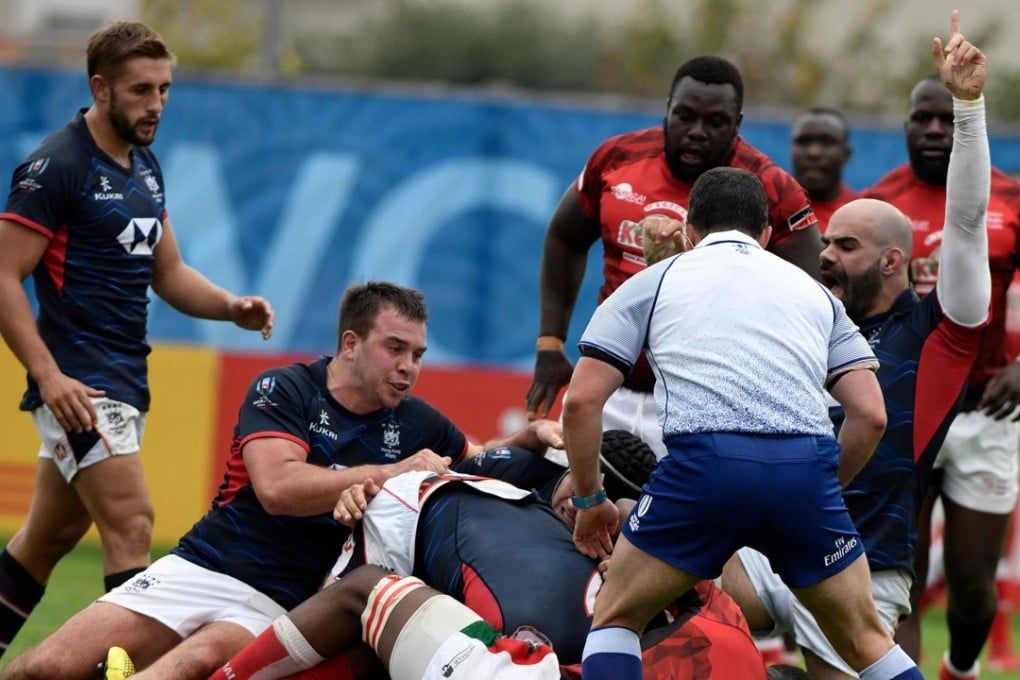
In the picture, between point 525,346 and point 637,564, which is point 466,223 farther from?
point 637,564

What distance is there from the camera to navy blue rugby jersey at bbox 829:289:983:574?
17.5ft

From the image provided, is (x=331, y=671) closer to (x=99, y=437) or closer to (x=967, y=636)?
(x=99, y=437)

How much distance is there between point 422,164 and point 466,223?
1.91ft

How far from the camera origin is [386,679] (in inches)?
188

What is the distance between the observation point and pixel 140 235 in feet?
19.7

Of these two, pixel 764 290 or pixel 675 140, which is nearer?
pixel 764 290

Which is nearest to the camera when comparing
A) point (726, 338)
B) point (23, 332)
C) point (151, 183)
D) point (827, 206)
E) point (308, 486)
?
point (726, 338)

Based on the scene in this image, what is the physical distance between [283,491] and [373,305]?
30.0 inches

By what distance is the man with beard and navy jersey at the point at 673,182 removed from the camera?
231 inches

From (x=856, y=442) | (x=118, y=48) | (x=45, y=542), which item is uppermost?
(x=118, y=48)

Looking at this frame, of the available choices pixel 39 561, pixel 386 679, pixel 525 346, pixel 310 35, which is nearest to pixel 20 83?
pixel 525 346

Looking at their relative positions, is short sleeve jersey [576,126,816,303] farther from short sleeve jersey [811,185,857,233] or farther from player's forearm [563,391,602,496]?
short sleeve jersey [811,185,857,233]

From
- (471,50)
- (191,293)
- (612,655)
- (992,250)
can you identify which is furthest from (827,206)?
(471,50)

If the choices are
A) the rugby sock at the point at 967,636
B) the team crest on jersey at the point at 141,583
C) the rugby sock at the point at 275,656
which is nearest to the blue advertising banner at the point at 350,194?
the rugby sock at the point at 967,636
